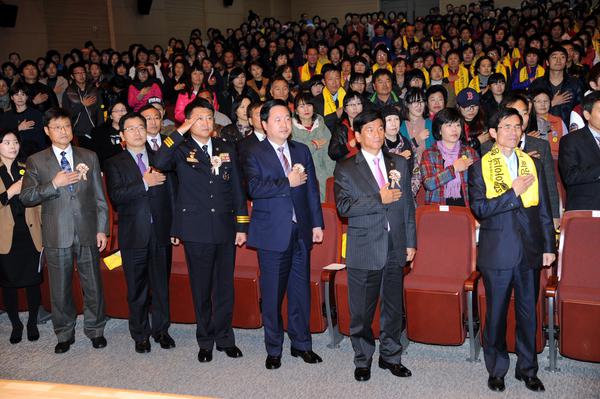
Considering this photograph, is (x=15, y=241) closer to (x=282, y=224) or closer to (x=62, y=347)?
(x=62, y=347)

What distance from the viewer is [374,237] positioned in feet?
11.7

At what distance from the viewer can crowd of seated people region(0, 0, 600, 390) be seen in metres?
4.10

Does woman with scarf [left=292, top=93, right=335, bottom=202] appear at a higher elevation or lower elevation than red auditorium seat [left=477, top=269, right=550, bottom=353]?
higher

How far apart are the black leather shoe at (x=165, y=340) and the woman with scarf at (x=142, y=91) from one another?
404 centimetres

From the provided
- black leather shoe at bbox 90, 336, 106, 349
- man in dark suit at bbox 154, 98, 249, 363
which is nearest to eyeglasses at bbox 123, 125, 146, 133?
man in dark suit at bbox 154, 98, 249, 363

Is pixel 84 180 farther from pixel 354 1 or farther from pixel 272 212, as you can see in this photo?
pixel 354 1

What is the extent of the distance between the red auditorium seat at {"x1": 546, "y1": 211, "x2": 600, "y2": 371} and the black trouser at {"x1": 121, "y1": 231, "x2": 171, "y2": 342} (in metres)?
2.33

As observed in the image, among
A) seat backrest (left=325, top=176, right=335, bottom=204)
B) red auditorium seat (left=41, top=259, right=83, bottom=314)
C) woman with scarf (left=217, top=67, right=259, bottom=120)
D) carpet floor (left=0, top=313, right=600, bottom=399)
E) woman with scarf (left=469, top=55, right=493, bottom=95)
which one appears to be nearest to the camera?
carpet floor (left=0, top=313, right=600, bottom=399)

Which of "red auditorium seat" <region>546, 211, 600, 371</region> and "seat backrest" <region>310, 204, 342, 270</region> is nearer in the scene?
"red auditorium seat" <region>546, 211, 600, 371</region>

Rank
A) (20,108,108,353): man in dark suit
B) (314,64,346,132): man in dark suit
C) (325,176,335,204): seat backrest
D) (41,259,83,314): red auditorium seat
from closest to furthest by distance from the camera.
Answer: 1. (20,108,108,353): man in dark suit
2. (41,259,83,314): red auditorium seat
3. (325,176,335,204): seat backrest
4. (314,64,346,132): man in dark suit

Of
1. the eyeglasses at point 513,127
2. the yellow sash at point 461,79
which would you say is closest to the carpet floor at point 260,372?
the eyeglasses at point 513,127

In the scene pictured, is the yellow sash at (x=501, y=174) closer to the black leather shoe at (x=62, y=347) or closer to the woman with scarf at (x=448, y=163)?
the woman with scarf at (x=448, y=163)

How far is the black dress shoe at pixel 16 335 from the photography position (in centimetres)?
453

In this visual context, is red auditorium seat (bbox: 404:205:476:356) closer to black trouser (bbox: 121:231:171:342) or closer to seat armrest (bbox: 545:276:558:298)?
seat armrest (bbox: 545:276:558:298)
